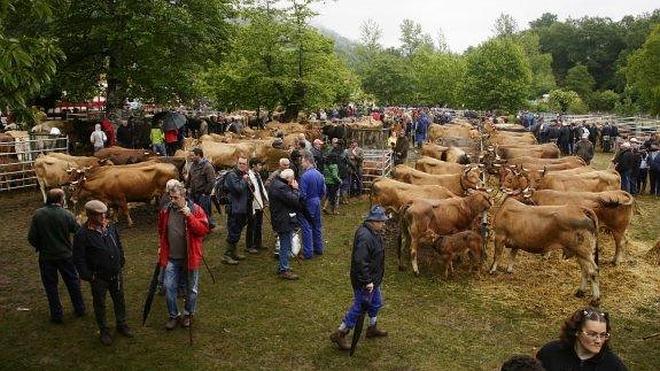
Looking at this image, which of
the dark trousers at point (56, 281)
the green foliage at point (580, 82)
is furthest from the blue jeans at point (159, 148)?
the green foliage at point (580, 82)

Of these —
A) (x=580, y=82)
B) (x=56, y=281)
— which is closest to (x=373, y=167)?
(x=56, y=281)

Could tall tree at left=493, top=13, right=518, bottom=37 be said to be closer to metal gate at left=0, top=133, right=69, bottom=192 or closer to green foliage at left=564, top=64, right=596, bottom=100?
green foliage at left=564, top=64, right=596, bottom=100

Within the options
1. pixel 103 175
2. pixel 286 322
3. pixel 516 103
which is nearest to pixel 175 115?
pixel 103 175

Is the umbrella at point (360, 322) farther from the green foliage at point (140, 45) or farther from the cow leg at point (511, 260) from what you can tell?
Result: the green foliage at point (140, 45)

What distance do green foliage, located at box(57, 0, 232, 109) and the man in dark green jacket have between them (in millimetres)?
12035


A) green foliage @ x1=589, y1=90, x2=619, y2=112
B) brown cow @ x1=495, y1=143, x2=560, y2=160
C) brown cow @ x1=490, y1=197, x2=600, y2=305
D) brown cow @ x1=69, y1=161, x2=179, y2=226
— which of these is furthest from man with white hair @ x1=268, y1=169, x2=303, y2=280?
green foliage @ x1=589, y1=90, x2=619, y2=112

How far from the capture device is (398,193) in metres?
12.3

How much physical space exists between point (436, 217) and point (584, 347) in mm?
6654

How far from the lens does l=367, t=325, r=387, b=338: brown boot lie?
7.70 metres

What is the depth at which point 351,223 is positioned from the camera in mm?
13789

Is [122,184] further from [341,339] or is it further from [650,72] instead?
[650,72]

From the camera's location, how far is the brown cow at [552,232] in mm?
9289

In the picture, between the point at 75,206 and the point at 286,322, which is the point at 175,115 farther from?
the point at 286,322

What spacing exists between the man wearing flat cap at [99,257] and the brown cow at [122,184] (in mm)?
5606
